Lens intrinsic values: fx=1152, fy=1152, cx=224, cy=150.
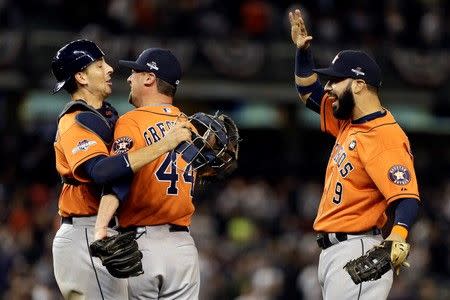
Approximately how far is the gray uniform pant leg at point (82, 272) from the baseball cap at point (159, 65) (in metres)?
0.93

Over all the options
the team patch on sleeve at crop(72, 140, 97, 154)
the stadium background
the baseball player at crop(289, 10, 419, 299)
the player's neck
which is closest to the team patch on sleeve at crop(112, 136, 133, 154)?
the team patch on sleeve at crop(72, 140, 97, 154)

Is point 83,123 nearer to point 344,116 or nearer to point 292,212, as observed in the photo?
point 344,116

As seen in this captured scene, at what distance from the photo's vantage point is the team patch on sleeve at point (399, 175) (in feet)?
20.9

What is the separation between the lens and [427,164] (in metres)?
20.6

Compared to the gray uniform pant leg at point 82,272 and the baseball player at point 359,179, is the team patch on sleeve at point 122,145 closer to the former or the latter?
the gray uniform pant leg at point 82,272

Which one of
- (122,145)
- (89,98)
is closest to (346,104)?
(122,145)

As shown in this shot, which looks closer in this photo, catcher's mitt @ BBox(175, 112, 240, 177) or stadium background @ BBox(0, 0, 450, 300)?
catcher's mitt @ BBox(175, 112, 240, 177)

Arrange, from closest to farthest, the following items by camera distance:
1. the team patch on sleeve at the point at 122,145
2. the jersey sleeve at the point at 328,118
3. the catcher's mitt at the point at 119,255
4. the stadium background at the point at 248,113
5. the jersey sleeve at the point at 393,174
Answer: the catcher's mitt at the point at 119,255 < the team patch on sleeve at the point at 122,145 < the jersey sleeve at the point at 393,174 < the jersey sleeve at the point at 328,118 < the stadium background at the point at 248,113

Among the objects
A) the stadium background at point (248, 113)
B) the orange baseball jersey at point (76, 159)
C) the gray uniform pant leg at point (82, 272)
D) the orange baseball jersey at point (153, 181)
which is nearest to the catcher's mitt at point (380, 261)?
the orange baseball jersey at point (153, 181)

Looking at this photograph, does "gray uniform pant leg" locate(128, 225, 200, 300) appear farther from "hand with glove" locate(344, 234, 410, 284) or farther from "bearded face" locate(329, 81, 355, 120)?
"bearded face" locate(329, 81, 355, 120)

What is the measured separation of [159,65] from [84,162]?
78 centimetres

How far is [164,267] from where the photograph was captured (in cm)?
636

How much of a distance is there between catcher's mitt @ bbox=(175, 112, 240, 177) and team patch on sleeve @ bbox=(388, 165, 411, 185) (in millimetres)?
878

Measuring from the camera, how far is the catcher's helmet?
21.5ft
